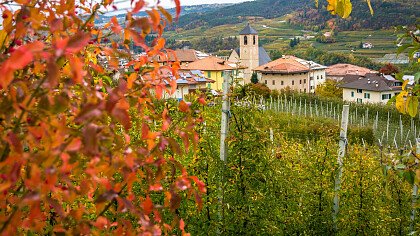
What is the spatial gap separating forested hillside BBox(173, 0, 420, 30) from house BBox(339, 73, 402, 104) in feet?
49.9

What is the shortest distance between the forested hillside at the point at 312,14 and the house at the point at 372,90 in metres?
15.2

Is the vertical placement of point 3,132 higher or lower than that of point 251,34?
higher

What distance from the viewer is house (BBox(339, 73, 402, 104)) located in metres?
38.1

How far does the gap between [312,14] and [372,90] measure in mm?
78141

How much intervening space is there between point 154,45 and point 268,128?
7.08ft

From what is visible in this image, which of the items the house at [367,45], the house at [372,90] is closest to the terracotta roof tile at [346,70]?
the house at [372,90]

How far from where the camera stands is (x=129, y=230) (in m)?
1.17

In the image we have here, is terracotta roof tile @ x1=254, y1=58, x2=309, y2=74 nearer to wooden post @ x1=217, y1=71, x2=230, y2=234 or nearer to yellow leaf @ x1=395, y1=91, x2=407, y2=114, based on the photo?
wooden post @ x1=217, y1=71, x2=230, y2=234

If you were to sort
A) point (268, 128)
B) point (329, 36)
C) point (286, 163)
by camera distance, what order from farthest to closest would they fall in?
1. point (329, 36)
2. point (286, 163)
3. point (268, 128)

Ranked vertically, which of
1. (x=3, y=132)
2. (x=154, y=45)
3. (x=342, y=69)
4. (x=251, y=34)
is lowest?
(x=342, y=69)

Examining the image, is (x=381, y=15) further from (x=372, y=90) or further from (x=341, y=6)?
(x=341, y=6)

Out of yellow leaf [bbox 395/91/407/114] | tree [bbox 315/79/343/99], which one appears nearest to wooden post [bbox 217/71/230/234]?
yellow leaf [bbox 395/91/407/114]

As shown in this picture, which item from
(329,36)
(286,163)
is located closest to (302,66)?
(329,36)

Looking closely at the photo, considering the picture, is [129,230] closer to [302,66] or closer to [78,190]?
[78,190]
